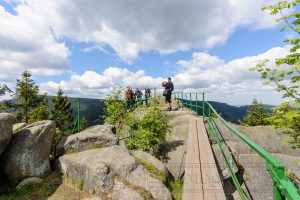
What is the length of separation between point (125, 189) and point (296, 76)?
5.62 metres

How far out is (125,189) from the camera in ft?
23.5

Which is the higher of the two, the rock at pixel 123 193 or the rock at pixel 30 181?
the rock at pixel 123 193

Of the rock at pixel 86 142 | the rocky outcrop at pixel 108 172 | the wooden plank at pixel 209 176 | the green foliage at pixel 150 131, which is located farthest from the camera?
the green foliage at pixel 150 131

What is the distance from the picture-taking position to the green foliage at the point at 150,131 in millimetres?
10586

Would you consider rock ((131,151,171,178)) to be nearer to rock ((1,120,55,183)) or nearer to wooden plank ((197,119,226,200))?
wooden plank ((197,119,226,200))

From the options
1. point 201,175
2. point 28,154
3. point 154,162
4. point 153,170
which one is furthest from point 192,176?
point 28,154

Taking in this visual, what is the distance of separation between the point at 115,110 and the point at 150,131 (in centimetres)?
383

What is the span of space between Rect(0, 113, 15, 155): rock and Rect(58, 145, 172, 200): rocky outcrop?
6.53 feet

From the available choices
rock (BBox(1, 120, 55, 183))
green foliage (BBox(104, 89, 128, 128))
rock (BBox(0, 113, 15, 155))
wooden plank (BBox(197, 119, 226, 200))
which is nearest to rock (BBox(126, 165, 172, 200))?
wooden plank (BBox(197, 119, 226, 200))

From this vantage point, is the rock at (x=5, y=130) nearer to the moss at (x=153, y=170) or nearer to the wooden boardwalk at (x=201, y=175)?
the moss at (x=153, y=170)

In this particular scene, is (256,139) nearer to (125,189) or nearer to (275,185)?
(125,189)

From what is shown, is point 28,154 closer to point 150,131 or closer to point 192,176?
point 150,131

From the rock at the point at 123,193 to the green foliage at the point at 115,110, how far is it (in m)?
6.76

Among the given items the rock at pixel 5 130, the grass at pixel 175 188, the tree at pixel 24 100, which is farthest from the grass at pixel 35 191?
the tree at pixel 24 100
